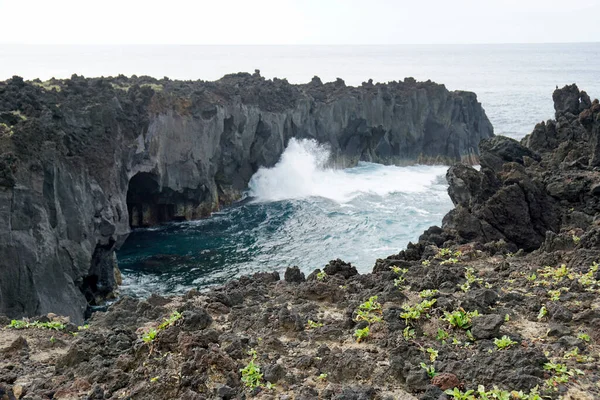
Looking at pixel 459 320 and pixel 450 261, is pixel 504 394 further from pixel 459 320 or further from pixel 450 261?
pixel 450 261

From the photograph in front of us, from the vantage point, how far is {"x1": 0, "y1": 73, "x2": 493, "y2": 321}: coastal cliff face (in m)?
24.0

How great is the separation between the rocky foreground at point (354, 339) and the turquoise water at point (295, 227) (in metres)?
20.8

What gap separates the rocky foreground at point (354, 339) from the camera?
8.44 m

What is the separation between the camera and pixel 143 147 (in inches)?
1673

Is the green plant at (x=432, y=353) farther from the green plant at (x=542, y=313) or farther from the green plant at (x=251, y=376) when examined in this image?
the green plant at (x=251, y=376)

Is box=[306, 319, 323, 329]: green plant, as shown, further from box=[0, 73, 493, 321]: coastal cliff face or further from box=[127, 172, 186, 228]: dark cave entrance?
box=[127, 172, 186, 228]: dark cave entrance

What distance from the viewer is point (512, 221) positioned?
21.8m

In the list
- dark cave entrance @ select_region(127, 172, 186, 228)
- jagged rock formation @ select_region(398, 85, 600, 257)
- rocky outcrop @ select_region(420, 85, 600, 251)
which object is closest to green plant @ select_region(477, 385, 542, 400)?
jagged rock formation @ select_region(398, 85, 600, 257)

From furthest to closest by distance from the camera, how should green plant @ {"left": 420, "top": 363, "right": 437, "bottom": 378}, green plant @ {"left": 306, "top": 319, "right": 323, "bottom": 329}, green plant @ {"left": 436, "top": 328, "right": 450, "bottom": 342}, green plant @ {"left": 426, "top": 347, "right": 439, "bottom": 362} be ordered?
1. green plant @ {"left": 306, "top": 319, "right": 323, "bottom": 329}
2. green plant @ {"left": 436, "top": 328, "right": 450, "bottom": 342}
3. green plant @ {"left": 426, "top": 347, "right": 439, "bottom": 362}
4. green plant @ {"left": 420, "top": 363, "right": 437, "bottom": 378}

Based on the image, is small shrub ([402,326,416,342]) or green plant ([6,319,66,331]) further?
green plant ([6,319,66,331])

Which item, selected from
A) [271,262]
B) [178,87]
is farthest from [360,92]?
[271,262]

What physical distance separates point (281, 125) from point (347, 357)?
51307 millimetres

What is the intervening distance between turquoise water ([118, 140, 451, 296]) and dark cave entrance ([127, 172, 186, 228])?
1413 mm

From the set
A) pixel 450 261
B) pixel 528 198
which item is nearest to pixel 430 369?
pixel 450 261
